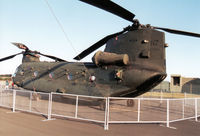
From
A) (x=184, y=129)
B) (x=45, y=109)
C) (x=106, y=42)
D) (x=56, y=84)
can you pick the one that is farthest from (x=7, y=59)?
(x=184, y=129)

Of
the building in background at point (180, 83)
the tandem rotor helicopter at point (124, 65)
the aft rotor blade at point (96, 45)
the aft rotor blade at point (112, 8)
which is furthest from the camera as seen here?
the building in background at point (180, 83)

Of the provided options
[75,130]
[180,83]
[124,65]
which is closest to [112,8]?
[124,65]

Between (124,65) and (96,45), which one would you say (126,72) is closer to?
(124,65)

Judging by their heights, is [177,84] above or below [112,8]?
below

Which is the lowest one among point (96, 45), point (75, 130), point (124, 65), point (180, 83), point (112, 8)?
point (75, 130)

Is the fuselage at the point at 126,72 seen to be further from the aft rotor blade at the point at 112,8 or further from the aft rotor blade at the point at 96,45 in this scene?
the aft rotor blade at the point at 112,8

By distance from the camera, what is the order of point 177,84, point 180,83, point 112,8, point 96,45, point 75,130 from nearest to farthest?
1. point 75,130
2. point 112,8
3. point 96,45
4. point 180,83
5. point 177,84

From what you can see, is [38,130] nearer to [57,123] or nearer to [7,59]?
[57,123]

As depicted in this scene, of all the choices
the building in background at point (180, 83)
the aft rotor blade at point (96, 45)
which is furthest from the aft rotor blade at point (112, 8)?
the building in background at point (180, 83)

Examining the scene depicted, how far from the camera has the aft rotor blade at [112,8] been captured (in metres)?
7.24

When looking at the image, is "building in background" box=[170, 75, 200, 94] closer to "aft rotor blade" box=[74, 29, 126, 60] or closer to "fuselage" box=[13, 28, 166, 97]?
"fuselage" box=[13, 28, 166, 97]

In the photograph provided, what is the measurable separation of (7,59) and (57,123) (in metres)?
12.5

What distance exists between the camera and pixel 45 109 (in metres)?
10.2

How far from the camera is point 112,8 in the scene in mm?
7879
